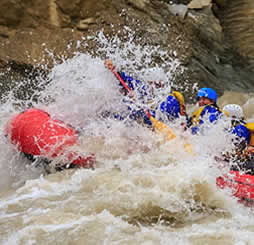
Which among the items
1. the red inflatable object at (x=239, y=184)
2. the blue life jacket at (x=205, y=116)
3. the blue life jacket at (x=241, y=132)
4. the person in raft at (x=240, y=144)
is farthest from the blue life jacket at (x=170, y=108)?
the red inflatable object at (x=239, y=184)

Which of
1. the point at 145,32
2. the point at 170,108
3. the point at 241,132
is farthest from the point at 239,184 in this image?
the point at 145,32

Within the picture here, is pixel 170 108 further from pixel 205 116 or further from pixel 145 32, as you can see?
pixel 145 32

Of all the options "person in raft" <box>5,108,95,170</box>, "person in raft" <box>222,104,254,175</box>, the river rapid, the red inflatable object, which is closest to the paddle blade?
the river rapid

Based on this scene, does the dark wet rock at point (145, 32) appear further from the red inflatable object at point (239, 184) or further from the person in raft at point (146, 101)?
the red inflatable object at point (239, 184)

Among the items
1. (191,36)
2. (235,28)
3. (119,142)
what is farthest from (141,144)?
(235,28)

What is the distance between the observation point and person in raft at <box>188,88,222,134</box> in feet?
12.8

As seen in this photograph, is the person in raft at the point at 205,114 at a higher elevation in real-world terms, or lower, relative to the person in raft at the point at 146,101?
higher

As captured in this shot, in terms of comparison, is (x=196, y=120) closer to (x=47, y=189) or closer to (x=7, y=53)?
(x=47, y=189)

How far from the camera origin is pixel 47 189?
3143 mm

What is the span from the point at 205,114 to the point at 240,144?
649 mm

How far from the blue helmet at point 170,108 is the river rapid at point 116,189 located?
0.17 metres

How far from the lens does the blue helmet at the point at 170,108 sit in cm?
427

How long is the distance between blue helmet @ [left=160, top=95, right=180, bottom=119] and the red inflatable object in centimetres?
125

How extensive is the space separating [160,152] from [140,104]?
0.84 m
